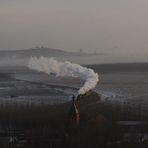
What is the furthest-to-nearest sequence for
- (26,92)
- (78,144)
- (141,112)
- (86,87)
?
(26,92) < (86,87) < (141,112) < (78,144)

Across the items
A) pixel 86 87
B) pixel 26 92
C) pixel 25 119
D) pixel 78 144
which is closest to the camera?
pixel 78 144

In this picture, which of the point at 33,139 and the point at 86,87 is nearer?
the point at 33,139

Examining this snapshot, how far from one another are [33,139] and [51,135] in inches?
47.0

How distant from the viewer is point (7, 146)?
2308 centimetres

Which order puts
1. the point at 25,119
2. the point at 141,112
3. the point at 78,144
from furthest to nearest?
the point at 141,112, the point at 25,119, the point at 78,144

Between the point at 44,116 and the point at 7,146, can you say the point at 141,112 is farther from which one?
Answer: the point at 7,146

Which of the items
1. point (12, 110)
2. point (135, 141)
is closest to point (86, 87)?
point (12, 110)

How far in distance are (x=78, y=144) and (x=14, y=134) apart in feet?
14.9

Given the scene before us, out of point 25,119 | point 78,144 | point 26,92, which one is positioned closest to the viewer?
point 78,144

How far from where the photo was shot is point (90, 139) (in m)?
23.2

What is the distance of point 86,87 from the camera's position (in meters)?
39.2

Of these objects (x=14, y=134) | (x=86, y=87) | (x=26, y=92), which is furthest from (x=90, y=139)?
(x=26, y=92)

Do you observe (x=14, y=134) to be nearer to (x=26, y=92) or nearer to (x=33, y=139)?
(x=33, y=139)

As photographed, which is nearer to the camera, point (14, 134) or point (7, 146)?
point (7, 146)
